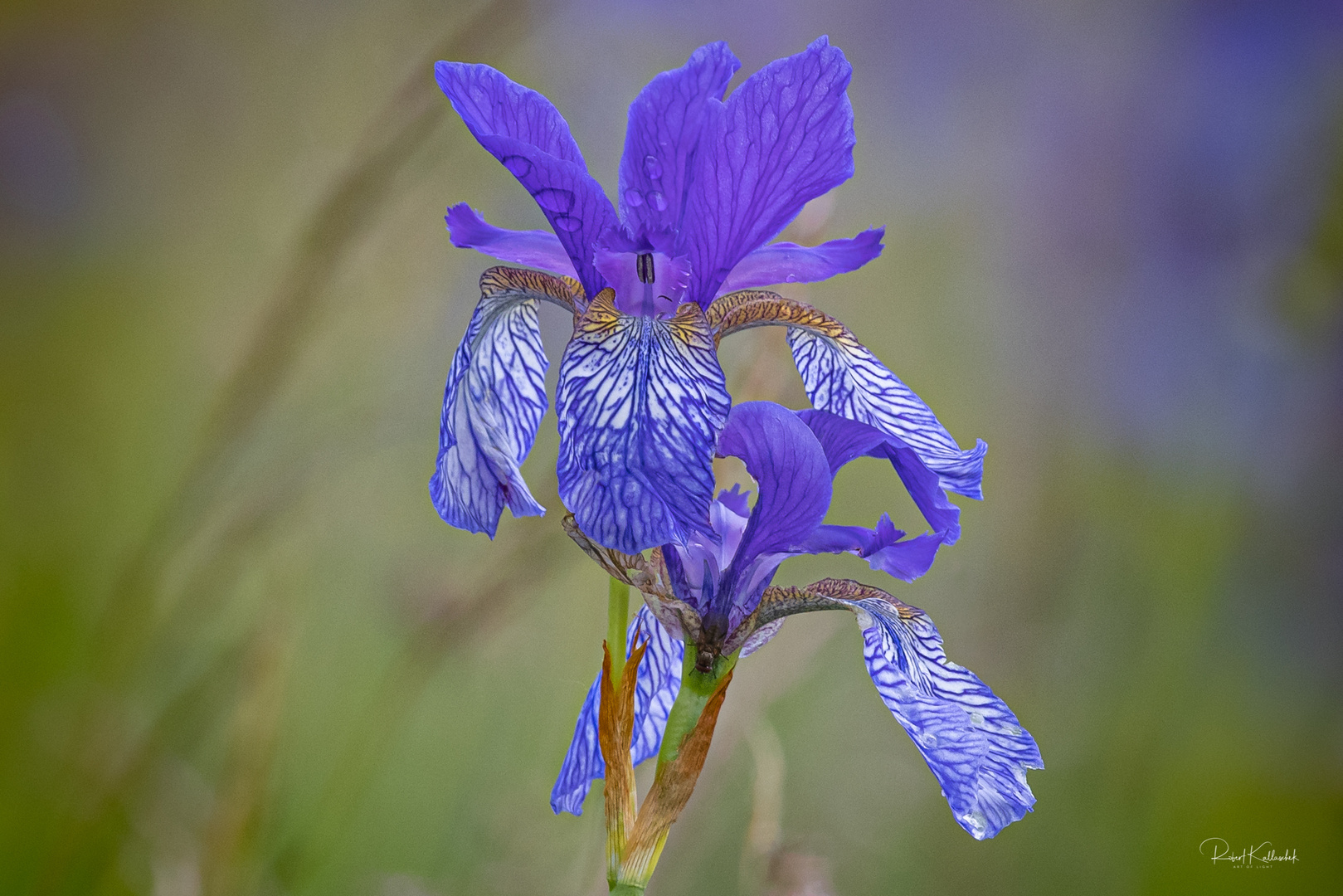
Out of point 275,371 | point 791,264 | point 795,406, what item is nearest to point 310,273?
point 275,371

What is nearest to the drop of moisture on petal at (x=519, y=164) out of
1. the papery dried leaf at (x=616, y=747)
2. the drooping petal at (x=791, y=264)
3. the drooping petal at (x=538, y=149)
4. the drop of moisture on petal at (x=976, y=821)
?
the drooping petal at (x=538, y=149)

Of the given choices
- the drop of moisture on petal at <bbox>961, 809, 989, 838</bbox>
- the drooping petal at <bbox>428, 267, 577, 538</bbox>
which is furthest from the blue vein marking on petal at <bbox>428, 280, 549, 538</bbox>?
the drop of moisture on petal at <bbox>961, 809, 989, 838</bbox>

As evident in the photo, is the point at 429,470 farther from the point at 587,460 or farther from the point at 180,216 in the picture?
the point at 587,460

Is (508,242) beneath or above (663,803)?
above

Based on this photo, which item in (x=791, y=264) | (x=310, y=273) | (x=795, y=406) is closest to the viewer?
(x=791, y=264)

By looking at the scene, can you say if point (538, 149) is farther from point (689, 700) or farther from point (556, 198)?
point (689, 700)

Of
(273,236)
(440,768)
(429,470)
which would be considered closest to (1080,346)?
(429,470)

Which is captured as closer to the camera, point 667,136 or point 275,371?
point 667,136

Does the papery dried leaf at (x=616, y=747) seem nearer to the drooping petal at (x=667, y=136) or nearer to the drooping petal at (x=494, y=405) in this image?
the drooping petal at (x=494, y=405)
